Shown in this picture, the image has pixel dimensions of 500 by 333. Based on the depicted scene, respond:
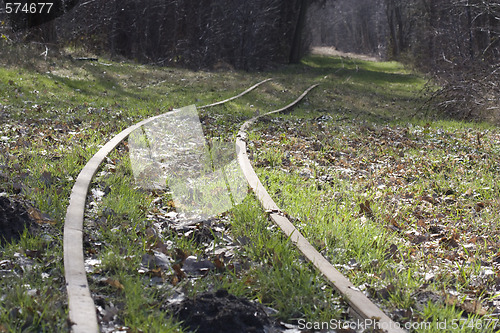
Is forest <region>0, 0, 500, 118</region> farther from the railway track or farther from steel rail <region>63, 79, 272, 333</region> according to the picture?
steel rail <region>63, 79, 272, 333</region>

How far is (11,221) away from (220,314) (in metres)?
2.02

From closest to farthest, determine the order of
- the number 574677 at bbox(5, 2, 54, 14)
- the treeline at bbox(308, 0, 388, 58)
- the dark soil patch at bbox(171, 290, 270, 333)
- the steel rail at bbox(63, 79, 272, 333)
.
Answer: the steel rail at bbox(63, 79, 272, 333) < the dark soil patch at bbox(171, 290, 270, 333) < the number 574677 at bbox(5, 2, 54, 14) < the treeline at bbox(308, 0, 388, 58)

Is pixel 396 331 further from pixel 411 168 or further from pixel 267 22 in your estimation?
pixel 267 22

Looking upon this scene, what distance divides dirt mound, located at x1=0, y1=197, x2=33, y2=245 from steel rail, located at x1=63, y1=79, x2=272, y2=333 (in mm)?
319

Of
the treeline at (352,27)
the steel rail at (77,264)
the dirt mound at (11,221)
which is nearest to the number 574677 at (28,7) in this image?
the steel rail at (77,264)

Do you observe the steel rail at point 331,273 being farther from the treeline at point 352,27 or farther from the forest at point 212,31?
the treeline at point 352,27

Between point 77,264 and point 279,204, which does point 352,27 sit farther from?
point 77,264

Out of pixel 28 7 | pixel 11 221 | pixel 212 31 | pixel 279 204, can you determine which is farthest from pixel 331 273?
pixel 212 31

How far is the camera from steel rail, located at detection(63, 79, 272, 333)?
9.39 feet

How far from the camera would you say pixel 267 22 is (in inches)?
1361

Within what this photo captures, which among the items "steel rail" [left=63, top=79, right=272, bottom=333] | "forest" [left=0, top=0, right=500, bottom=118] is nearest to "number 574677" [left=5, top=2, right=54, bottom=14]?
"forest" [left=0, top=0, right=500, bottom=118]

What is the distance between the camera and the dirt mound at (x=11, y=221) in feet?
13.5

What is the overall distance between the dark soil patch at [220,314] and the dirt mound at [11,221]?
1.52 m

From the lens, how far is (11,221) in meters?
4.25
